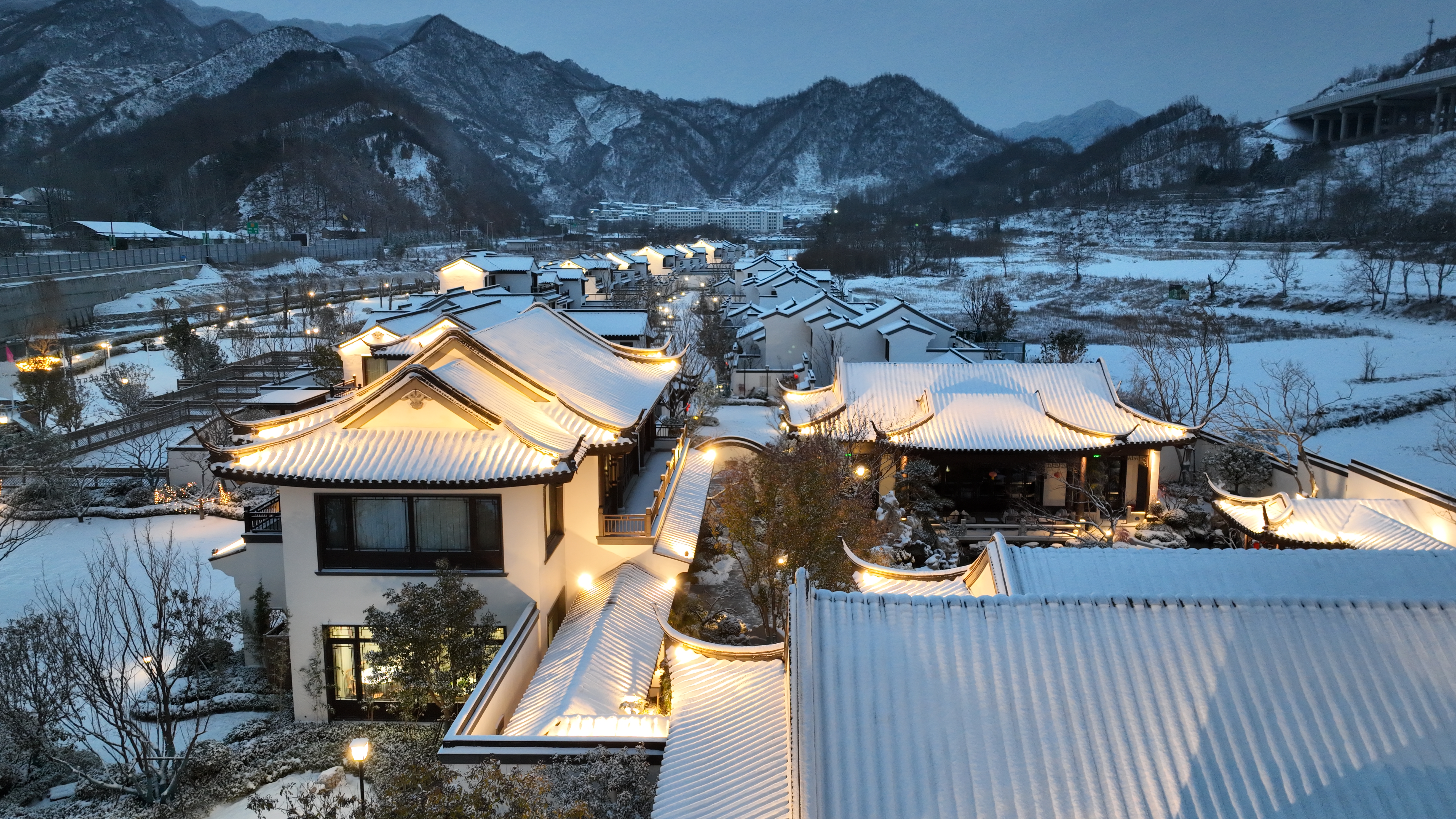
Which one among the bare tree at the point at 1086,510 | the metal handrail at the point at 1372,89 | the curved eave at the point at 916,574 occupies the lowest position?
the bare tree at the point at 1086,510

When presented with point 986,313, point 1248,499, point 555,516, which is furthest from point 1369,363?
point 555,516

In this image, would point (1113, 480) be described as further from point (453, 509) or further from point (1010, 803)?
point (1010, 803)

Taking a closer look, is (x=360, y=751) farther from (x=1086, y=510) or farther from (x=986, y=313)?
(x=986, y=313)

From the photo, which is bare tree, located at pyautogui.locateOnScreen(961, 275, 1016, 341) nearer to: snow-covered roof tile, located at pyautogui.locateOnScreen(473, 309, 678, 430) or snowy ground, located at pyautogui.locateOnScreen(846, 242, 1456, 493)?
snowy ground, located at pyautogui.locateOnScreen(846, 242, 1456, 493)

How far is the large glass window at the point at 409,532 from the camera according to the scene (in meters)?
13.4

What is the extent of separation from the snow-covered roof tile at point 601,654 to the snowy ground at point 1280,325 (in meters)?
23.2

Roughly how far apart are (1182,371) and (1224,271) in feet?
102

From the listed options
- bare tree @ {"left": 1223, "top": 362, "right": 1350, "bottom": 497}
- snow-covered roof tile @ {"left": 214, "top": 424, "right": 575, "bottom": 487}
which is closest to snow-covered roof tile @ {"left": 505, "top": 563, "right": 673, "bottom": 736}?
snow-covered roof tile @ {"left": 214, "top": 424, "right": 575, "bottom": 487}

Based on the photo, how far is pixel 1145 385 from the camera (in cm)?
3406

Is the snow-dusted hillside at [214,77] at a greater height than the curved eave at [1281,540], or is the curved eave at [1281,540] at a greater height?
the snow-dusted hillside at [214,77]

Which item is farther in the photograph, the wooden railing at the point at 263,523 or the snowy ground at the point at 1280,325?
the snowy ground at the point at 1280,325

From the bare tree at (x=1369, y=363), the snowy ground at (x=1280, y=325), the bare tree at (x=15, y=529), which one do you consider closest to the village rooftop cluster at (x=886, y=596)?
the bare tree at (x=15, y=529)

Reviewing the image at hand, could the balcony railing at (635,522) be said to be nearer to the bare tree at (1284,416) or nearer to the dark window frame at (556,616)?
the dark window frame at (556,616)

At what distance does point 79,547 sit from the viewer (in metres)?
21.3
